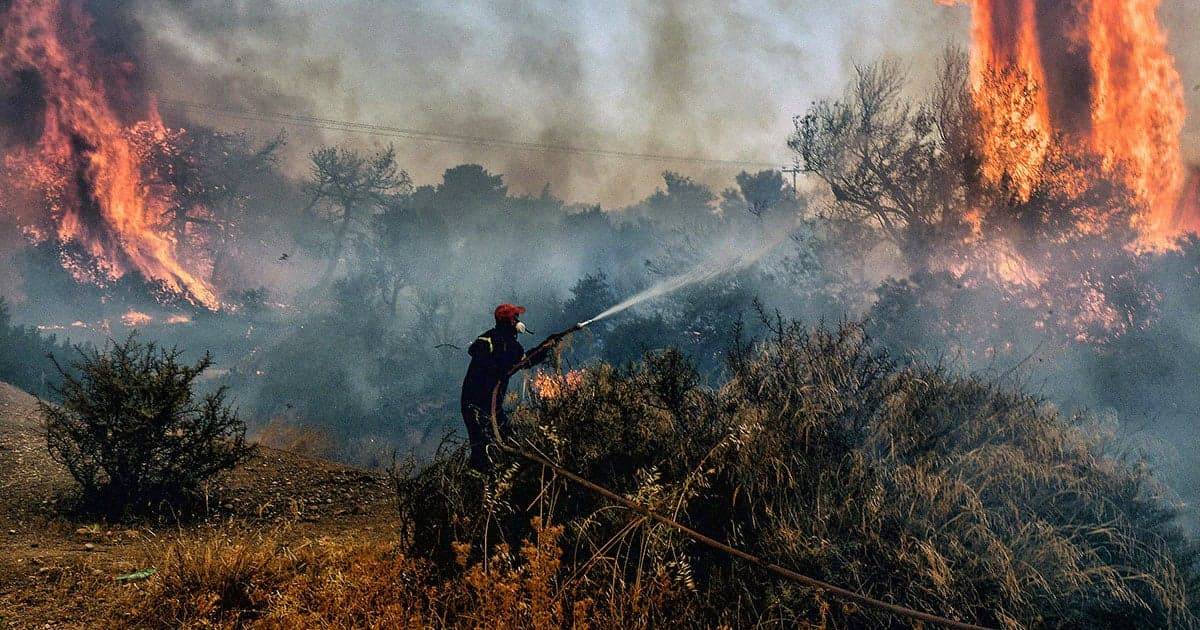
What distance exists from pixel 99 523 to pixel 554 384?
5.62 m

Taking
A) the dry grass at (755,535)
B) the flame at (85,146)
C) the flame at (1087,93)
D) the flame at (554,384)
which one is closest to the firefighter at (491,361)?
the flame at (554,384)

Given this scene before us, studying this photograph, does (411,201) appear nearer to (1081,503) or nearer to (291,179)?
(291,179)

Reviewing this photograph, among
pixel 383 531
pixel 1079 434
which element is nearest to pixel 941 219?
pixel 1079 434

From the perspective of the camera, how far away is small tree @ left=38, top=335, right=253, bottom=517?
25.7 feet

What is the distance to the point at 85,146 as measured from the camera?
3491 centimetres

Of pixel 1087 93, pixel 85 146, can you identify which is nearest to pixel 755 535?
pixel 1087 93

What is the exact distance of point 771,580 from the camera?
4.07m

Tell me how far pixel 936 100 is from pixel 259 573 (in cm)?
2630

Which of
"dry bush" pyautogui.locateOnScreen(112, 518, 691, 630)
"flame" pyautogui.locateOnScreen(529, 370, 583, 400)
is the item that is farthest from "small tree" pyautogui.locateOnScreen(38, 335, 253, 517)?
"flame" pyautogui.locateOnScreen(529, 370, 583, 400)

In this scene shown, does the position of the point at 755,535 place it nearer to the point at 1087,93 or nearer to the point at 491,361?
the point at 491,361

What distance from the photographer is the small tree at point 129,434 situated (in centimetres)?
785

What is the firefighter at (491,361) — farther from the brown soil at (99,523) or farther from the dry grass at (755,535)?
the dry grass at (755,535)

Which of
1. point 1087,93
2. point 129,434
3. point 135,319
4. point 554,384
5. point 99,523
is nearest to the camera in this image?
point 554,384

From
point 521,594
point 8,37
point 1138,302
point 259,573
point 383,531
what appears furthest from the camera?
point 8,37
